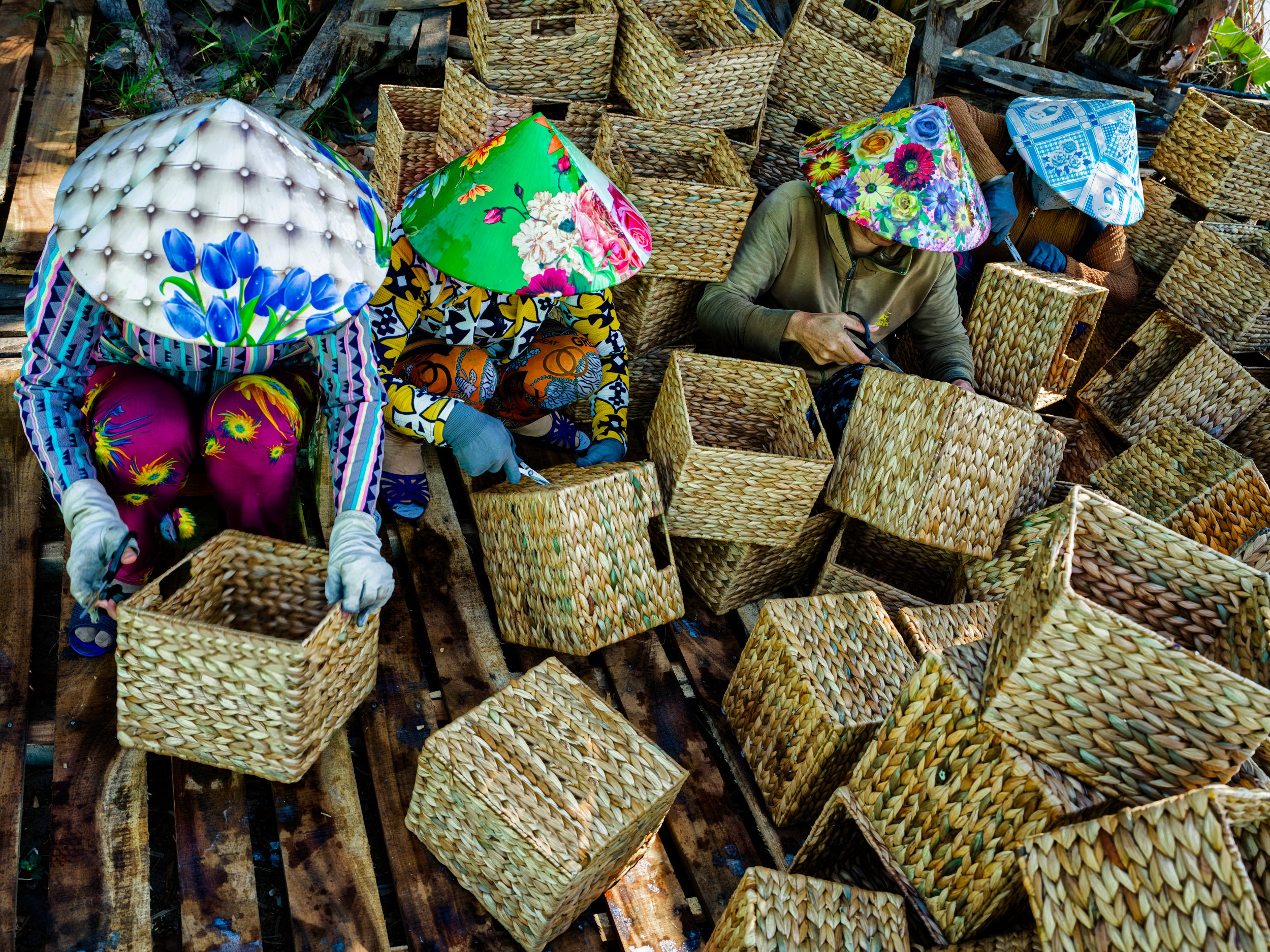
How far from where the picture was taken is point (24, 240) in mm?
2436

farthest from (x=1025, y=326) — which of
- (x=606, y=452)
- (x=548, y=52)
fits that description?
(x=548, y=52)

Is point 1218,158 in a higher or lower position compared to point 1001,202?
higher

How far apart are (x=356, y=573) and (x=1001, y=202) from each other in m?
2.24

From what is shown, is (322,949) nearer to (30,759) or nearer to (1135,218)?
(30,759)

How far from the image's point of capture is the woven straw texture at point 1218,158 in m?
3.02

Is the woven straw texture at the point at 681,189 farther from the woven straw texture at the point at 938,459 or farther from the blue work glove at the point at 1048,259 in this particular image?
the blue work glove at the point at 1048,259

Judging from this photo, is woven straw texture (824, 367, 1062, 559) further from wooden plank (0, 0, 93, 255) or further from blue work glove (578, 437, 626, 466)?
wooden plank (0, 0, 93, 255)

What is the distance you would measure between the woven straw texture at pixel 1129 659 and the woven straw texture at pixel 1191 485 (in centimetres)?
75

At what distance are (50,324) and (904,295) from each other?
2045 millimetres

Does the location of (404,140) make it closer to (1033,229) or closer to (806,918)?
(1033,229)

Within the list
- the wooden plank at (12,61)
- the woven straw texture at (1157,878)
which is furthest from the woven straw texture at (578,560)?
the wooden plank at (12,61)

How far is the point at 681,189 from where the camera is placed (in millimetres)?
2240

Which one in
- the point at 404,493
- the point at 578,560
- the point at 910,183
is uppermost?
the point at 910,183

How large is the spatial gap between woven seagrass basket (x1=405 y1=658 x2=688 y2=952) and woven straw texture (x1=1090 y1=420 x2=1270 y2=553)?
146 centimetres
